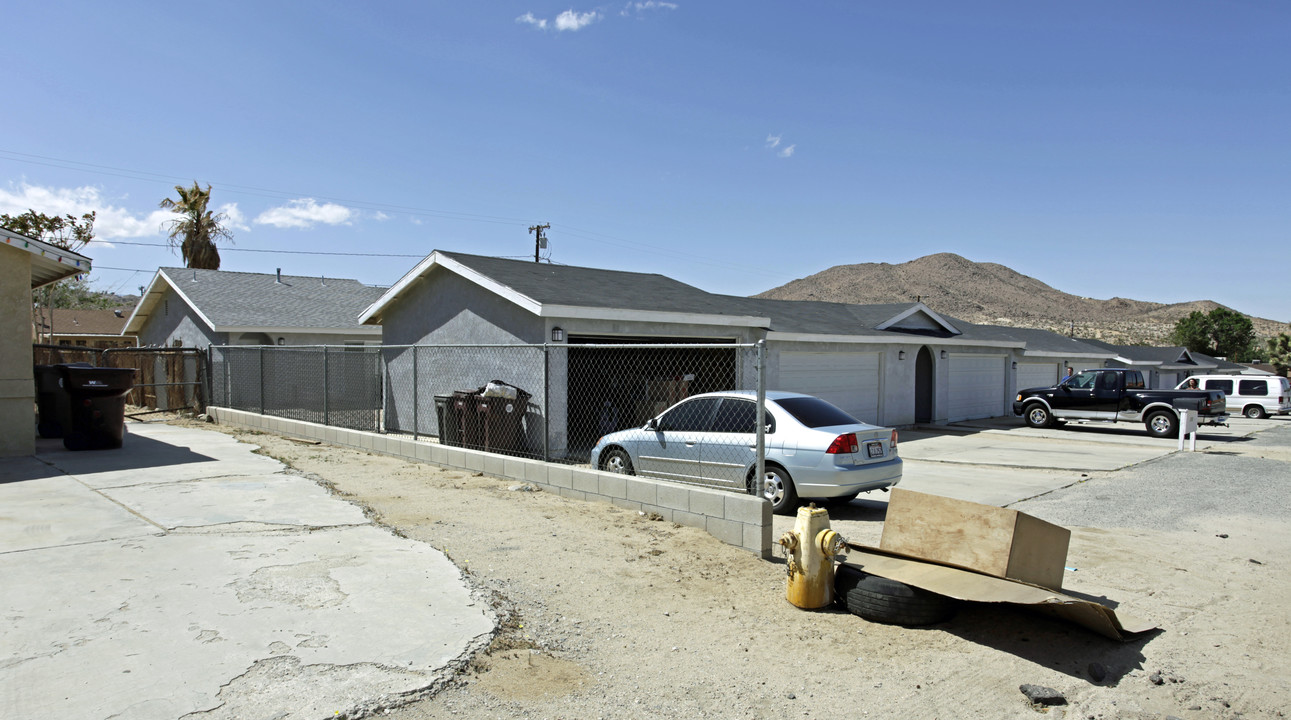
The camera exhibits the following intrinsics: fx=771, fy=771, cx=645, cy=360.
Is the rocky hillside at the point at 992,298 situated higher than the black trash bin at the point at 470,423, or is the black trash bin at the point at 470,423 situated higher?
the rocky hillside at the point at 992,298

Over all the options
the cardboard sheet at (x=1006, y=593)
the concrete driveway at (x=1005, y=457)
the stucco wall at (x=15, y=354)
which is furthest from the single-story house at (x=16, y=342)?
the cardboard sheet at (x=1006, y=593)

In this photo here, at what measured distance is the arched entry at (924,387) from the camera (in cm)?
2089

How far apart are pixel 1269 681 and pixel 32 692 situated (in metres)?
6.32

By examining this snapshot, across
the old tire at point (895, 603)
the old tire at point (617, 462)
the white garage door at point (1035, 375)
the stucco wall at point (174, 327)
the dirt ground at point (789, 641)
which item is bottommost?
the dirt ground at point (789, 641)

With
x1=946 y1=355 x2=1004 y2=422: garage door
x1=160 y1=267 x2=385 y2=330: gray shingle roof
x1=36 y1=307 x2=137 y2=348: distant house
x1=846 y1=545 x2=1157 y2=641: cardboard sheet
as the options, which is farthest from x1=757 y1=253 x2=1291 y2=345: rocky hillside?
x1=846 y1=545 x2=1157 y2=641: cardboard sheet

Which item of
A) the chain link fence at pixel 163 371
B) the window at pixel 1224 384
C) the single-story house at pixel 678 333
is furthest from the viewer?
the window at pixel 1224 384

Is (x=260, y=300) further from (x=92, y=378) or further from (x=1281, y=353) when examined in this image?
(x=1281, y=353)

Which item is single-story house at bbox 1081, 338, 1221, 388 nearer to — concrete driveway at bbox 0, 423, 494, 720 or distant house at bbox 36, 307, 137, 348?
concrete driveway at bbox 0, 423, 494, 720

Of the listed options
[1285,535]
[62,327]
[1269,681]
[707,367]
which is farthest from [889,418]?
[62,327]

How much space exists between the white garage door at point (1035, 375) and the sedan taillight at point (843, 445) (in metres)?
20.3

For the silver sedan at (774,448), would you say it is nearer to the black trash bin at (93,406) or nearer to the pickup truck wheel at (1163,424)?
the black trash bin at (93,406)

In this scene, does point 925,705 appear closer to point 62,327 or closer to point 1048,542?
point 1048,542

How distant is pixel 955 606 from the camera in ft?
16.6

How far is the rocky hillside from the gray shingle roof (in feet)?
233
